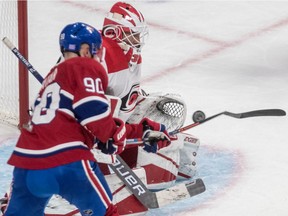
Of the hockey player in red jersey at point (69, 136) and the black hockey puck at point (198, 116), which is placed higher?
the hockey player in red jersey at point (69, 136)

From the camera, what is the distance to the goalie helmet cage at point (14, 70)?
4902mm

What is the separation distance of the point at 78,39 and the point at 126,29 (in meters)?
0.69

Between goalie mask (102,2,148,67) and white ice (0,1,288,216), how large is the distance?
2.26 ft

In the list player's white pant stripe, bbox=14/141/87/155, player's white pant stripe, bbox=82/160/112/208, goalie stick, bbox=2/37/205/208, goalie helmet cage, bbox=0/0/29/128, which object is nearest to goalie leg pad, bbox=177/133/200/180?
goalie stick, bbox=2/37/205/208

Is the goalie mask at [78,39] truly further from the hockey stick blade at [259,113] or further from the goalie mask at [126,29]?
the hockey stick blade at [259,113]

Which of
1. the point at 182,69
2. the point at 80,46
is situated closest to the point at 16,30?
the point at 182,69

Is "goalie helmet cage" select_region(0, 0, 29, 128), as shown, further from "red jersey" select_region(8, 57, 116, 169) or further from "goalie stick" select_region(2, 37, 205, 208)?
"red jersey" select_region(8, 57, 116, 169)

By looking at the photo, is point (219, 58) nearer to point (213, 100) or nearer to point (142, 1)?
point (213, 100)

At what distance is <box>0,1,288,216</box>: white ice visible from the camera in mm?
4430

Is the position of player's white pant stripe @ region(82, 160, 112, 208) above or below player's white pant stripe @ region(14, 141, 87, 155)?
below

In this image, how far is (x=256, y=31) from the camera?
22.2 ft

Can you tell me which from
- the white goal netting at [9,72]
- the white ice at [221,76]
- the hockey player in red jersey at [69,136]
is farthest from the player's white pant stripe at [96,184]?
the white goal netting at [9,72]

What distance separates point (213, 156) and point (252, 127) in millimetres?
440

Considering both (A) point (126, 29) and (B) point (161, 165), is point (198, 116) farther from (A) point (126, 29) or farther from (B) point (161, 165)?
(A) point (126, 29)
